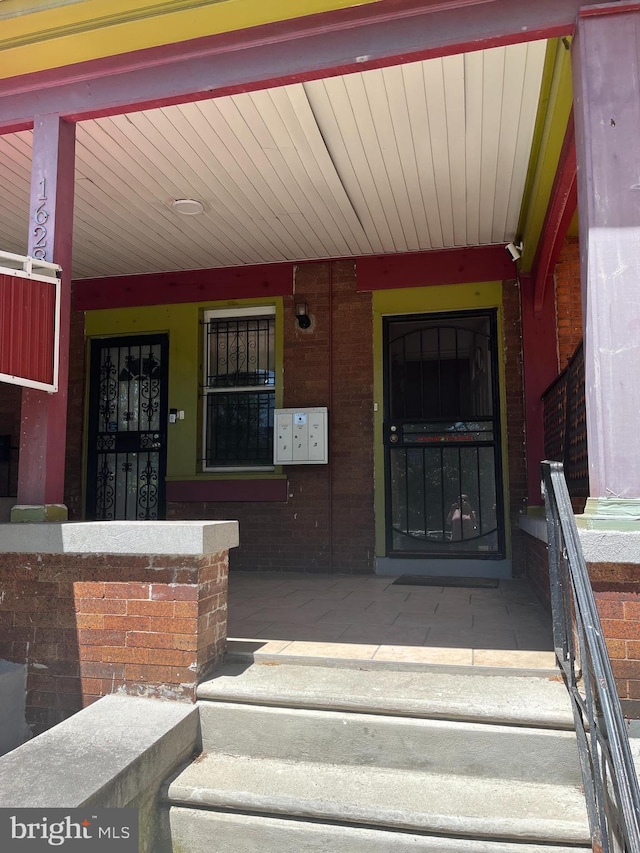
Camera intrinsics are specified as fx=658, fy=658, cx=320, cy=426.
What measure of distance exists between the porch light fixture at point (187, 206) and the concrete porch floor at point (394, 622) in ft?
10.9

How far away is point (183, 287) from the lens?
291 inches

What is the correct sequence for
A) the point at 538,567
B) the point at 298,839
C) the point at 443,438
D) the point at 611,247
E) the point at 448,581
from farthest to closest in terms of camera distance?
the point at 443,438
the point at 448,581
the point at 538,567
the point at 611,247
the point at 298,839

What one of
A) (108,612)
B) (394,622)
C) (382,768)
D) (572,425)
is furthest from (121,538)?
(572,425)

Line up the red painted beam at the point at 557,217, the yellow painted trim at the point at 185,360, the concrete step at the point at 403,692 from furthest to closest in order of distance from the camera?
the yellow painted trim at the point at 185,360, the red painted beam at the point at 557,217, the concrete step at the point at 403,692

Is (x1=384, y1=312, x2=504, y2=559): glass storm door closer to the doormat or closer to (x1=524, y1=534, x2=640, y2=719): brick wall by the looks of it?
the doormat

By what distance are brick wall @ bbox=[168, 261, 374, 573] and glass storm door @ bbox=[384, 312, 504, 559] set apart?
0.86 feet

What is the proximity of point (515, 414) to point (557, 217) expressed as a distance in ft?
6.65

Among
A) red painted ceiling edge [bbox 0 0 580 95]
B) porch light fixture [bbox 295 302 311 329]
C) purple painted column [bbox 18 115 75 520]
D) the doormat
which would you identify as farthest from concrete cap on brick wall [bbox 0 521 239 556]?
porch light fixture [bbox 295 302 311 329]

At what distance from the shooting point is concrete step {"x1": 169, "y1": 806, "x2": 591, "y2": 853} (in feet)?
7.55

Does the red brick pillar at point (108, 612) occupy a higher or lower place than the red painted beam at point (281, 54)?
lower

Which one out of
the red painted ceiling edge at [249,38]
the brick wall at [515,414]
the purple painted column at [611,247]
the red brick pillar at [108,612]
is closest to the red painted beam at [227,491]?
the brick wall at [515,414]

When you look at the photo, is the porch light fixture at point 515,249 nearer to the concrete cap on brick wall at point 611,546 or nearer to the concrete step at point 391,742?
the concrete cap on brick wall at point 611,546

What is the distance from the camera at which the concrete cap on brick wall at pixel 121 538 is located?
3154 millimetres

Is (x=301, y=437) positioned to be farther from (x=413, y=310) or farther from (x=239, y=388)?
(x=413, y=310)
